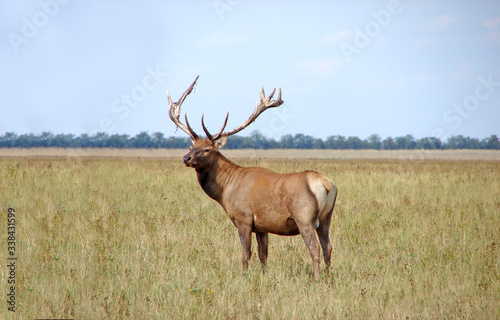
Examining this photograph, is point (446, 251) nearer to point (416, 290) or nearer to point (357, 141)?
point (416, 290)

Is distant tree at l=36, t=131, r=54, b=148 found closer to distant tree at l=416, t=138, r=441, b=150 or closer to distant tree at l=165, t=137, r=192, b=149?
distant tree at l=165, t=137, r=192, b=149

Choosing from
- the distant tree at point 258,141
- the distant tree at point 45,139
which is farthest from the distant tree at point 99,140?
the distant tree at point 258,141

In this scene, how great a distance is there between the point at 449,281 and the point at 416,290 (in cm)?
55

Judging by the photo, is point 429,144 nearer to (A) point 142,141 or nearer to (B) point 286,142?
(B) point 286,142

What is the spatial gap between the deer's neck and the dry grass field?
1058mm

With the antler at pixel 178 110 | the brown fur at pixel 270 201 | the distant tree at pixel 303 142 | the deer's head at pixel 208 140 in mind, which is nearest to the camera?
the brown fur at pixel 270 201

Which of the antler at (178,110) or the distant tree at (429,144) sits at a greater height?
the antler at (178,110)

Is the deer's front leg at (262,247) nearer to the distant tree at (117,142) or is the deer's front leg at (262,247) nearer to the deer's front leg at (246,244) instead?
the deer's front leg at (246,244)

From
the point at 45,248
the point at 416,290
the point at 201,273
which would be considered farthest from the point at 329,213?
the point at 45,248

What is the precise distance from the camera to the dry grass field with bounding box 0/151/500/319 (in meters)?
5.47

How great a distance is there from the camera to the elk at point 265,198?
656cm

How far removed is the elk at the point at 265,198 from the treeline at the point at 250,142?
111m

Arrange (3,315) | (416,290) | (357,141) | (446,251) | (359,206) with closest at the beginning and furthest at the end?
1. (3,315)
2. (416,290)
3. (446,251)
4. (359,206)
5. (357,141)

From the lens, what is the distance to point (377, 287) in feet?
20.3
